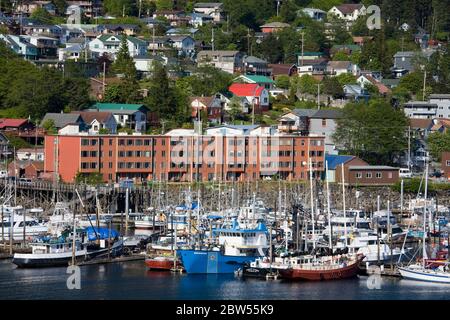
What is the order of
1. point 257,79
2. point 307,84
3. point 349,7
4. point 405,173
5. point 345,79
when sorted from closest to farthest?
point 405,173, point 307,84, point 257,79, point 345,79, point 349,7

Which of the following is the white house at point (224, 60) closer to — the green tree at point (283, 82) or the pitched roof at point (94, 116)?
the green tree at point (283, 82)

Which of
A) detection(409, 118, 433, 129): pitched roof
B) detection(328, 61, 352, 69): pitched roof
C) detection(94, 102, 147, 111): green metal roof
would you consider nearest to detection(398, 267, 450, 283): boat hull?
detection(94, 102, 147, 111): green metal roof

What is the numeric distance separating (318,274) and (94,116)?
54.1 ft

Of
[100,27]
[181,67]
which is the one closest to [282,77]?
[181,67]

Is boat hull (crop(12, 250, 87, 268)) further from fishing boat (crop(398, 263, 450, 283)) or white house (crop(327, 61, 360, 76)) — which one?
white house (crop(327, 61, 360, 76))

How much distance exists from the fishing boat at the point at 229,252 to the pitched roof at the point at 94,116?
14.1 m

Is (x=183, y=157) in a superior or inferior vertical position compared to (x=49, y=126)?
inferior

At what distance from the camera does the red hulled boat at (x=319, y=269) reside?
54.1 ft

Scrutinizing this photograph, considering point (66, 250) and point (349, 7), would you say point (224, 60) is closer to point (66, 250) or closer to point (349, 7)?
point (349, 7)

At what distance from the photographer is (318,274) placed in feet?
54.5

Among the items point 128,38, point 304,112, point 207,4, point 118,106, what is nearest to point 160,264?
point 118,106

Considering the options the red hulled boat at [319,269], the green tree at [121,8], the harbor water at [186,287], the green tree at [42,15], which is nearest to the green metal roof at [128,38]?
the green tree at [42,15]

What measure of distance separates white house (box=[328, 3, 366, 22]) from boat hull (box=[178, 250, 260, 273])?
3724 centimetres

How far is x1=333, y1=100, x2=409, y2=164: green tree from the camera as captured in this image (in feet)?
108
